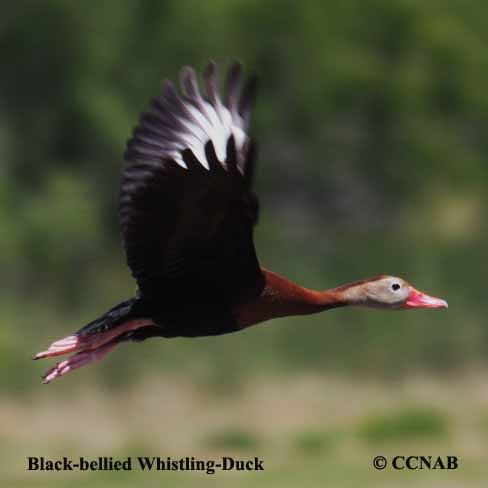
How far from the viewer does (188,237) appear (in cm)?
670

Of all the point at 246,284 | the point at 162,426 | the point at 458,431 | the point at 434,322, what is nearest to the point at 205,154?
the point at 246,284

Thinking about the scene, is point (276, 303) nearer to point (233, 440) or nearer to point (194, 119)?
point (194, 119)

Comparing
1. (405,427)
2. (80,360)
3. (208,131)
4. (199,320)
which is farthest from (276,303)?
(405,427)

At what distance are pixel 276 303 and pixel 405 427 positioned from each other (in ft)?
29.5

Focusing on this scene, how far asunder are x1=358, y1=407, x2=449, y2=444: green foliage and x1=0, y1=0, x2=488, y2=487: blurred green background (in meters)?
0.02

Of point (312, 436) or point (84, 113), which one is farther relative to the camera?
point (84, 113)

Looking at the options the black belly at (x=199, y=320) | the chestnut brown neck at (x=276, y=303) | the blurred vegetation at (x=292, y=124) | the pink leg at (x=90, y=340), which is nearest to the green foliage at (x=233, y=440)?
the blurred vegetation at (x=292, y=124)

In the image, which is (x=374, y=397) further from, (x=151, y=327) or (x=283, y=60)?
(x=151, y=327)

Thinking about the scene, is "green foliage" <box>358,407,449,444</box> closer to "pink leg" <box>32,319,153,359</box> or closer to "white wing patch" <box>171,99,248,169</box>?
"pink leg" <box>32,319,153,359</box>

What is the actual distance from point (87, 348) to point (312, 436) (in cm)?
838

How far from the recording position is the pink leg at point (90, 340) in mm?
7031

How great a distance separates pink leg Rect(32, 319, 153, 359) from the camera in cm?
703

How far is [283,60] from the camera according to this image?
21.2 meters

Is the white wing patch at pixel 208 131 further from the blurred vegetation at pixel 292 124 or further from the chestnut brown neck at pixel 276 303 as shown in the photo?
the blurred vegetation at pixel 292 124
